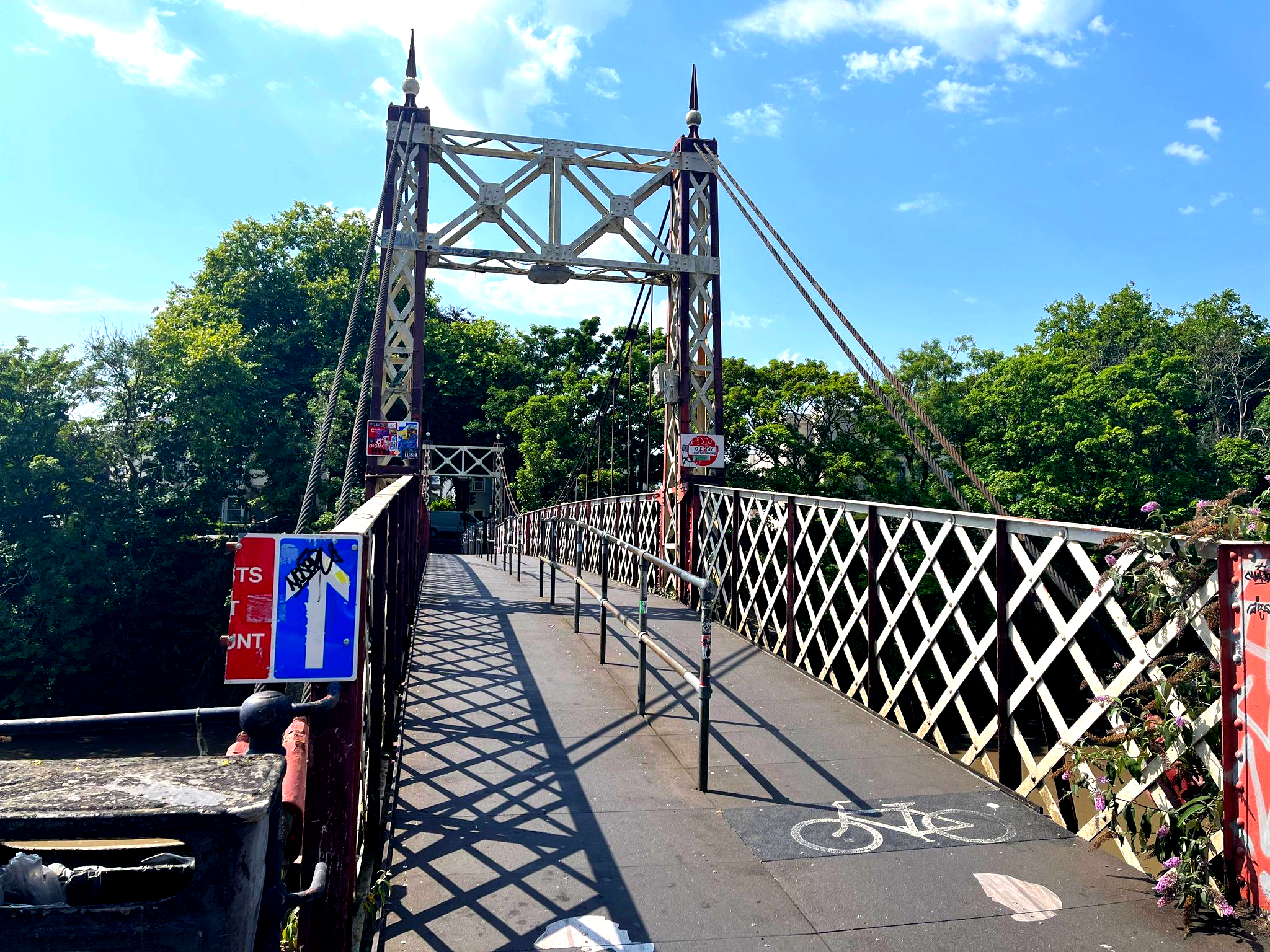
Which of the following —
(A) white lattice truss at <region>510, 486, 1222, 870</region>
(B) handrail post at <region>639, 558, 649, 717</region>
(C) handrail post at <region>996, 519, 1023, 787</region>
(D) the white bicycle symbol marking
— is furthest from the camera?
(B) handrail post at <region>639, 558, 649, 717</region>

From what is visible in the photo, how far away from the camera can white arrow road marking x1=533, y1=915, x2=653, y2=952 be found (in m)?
3.04

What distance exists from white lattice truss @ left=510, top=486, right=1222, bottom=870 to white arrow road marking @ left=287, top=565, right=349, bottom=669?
315 cm

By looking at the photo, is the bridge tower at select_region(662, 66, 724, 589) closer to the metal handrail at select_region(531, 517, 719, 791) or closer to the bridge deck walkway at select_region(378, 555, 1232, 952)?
the metal handrail at select_region(531, 517, 719, 791)

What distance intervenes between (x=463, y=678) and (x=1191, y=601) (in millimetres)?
4740

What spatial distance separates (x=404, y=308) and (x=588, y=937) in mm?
9832

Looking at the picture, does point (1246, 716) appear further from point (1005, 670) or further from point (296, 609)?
point (296, 609)

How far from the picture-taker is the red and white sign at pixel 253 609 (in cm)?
242

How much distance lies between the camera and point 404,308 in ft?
38.3

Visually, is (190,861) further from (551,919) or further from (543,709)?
(543,709)

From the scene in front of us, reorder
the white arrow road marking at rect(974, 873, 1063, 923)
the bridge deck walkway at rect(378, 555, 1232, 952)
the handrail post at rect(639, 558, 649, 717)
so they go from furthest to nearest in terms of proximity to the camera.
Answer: the handrail post at rect(639, 558, 649, 717)
the white arrow road marking at rect(974, 873, 1063, 923)
the bridge deck walkway at rect(378, 555, 1232, 952)

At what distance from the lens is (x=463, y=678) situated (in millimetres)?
6551

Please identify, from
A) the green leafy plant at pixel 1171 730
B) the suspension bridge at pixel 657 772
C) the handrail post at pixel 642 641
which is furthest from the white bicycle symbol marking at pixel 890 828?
the handrail post at pixel 642 641

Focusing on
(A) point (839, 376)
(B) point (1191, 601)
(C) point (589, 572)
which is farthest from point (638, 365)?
(B) point (1191, 601)

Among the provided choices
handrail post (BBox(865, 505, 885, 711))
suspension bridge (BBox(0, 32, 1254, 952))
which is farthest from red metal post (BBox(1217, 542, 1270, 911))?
handrail post (BBox(865, 505, 885, 711))
